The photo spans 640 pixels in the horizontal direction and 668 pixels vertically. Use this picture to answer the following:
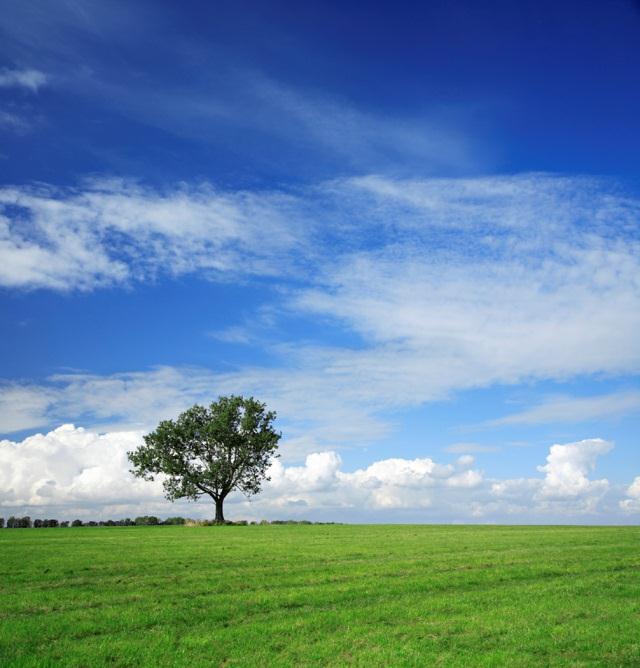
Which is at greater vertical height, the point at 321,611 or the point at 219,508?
the point at 321,611

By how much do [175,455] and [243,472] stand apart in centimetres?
967

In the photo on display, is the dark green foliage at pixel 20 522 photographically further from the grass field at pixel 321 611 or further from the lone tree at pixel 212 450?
the grass field at pixel 321 611

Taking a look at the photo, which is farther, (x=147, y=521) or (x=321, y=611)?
(x=147, y=521)

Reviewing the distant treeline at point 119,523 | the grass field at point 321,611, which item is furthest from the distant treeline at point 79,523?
the grass field at point 321,611

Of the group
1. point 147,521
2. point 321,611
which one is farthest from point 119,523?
point 321,611

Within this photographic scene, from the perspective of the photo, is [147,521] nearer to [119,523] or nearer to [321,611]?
[119,523]

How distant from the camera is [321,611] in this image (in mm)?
17328

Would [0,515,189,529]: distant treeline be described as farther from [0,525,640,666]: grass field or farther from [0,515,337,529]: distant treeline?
[0,525,640,666]: grass field

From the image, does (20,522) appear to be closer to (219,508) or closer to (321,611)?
(219,508)

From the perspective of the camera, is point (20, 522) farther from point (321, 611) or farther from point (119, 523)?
point (321, 611)

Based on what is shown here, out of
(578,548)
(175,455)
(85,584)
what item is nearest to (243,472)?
(175,455)

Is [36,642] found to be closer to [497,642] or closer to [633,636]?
[497,642]

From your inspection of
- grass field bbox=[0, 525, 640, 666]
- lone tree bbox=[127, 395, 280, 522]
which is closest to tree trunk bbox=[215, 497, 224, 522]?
A: lone tree bbox=[127, 395, 280, 522]

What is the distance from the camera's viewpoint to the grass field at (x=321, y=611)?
44.1 feet
